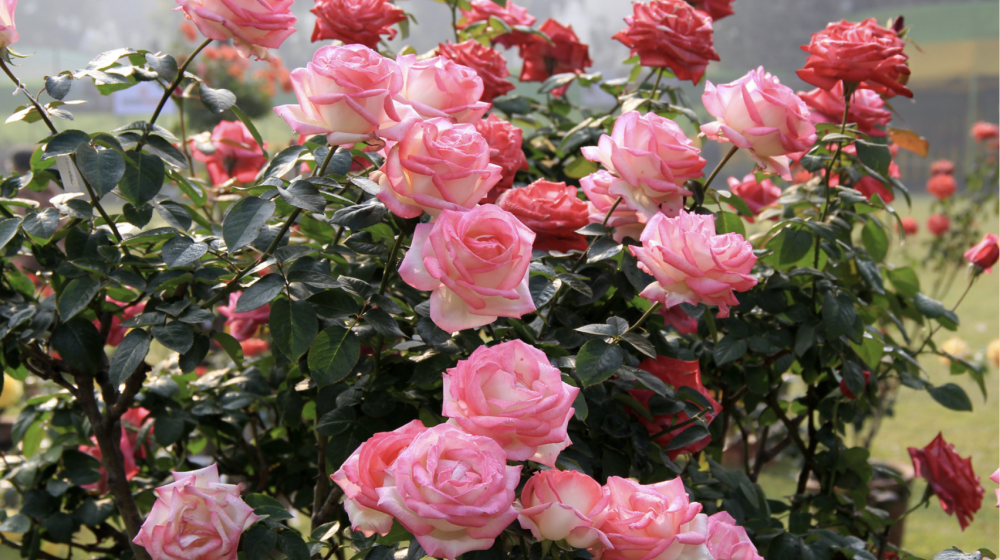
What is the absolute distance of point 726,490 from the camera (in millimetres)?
876

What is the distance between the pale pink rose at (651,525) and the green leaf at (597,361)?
0.09 m

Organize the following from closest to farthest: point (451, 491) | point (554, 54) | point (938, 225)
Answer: point (451, 491), point (554, 54), point (938, 225)

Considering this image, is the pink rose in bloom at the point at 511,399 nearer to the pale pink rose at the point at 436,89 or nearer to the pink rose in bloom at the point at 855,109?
the pale pink rose at the point at 436,89

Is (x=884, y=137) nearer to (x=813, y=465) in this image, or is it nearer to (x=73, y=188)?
(x=813, y=465)

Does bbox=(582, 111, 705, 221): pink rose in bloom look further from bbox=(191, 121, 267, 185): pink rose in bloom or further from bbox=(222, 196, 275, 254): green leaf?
bbox=(191, 121, 267, 185): pink rose in bloom

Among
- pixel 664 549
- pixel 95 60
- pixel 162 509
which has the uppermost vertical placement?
pixel 95 60

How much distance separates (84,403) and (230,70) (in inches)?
208

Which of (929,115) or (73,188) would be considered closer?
(73,188)

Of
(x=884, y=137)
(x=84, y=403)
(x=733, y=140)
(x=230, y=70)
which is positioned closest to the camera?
(x=733, y=140)

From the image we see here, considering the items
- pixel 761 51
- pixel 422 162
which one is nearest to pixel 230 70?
pixel 422 162

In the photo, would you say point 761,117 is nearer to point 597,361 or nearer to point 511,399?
point 597,361

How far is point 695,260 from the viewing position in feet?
1.88

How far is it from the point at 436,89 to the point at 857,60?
53cm

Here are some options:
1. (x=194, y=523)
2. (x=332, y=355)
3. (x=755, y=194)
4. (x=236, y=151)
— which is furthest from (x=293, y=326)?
(x=755, y=194)
